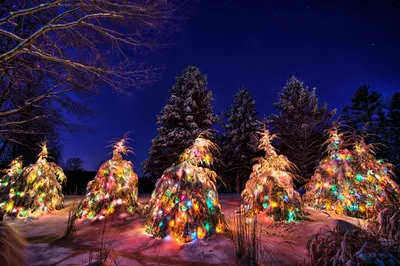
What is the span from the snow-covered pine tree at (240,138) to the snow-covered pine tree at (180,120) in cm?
212

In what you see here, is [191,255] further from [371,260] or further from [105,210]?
[105,210]

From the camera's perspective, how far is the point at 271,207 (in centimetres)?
472

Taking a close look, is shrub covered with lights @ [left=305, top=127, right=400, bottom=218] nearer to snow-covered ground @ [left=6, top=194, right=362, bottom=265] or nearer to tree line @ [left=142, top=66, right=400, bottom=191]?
snow-covered ground @ [left=6, top=194, right=362, bottom=265]

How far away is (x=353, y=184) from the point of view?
5.36 metres

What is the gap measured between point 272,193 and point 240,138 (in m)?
11.4

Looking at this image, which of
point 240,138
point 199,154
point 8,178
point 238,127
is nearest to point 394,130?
point 238,127

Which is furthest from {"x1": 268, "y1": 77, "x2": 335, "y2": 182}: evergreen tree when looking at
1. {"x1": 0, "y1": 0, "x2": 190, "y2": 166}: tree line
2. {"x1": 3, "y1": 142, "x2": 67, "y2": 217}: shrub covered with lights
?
{"x1": 3, "y1": 142, "x2": 67, "y2": 217}: shrub covered with lights

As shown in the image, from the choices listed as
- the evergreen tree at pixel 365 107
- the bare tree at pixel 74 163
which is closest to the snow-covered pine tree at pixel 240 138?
the evergreen tree at pixel 365 107

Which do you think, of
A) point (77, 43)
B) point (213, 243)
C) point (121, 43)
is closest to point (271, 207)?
point (213, 243)

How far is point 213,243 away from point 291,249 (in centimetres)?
114

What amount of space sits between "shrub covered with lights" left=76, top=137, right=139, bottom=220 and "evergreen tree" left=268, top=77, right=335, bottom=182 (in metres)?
11.5

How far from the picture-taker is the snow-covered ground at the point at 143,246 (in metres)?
2.75

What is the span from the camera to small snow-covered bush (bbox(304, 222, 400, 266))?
181 cm

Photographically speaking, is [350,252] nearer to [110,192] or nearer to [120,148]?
[110,192]
